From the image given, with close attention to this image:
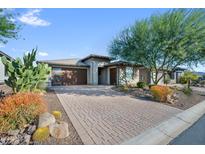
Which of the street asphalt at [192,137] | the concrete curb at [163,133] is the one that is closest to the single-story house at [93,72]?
the concrete curb at [163,133]

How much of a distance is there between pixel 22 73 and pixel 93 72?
17791 mm

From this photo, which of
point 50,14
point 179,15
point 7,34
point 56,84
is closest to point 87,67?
point 56,84

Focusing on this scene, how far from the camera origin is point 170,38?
1418 cm

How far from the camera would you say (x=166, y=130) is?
6742 millimetres

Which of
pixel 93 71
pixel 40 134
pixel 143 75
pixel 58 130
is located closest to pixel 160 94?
pixel 58 130

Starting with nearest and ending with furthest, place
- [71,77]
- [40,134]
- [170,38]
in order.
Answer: [40,134]
[170,38]
[71,77]

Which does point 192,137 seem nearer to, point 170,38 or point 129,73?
point 170,38

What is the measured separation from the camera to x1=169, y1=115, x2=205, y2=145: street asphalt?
5727 mm

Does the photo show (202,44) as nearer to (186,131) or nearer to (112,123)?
(186,131)

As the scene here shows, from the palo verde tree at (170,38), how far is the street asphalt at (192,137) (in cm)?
784

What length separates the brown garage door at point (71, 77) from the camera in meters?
25.3

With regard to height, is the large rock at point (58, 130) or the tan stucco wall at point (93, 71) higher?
the tan stucco wall at point (93, 71)

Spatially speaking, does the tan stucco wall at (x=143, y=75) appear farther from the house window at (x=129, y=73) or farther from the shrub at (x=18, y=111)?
the shrub at (x=18, y=111)
